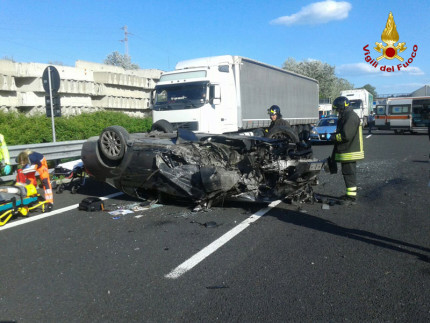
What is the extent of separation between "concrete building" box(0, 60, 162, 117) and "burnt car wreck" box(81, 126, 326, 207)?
8.57 meters

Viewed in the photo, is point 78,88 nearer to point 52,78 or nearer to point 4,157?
point 52,78

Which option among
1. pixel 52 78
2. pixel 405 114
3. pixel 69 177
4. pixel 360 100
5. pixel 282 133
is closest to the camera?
pixel 282 133

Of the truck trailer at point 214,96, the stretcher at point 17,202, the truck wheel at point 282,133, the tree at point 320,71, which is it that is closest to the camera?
the stretcher at point 17,202

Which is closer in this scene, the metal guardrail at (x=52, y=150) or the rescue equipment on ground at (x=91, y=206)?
the rescue equipment on ground at (x=91, y=206)

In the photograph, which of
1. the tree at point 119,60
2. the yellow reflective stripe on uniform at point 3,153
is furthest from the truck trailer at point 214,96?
the tree at point 119,60

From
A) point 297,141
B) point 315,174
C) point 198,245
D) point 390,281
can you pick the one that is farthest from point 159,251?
point 297,141

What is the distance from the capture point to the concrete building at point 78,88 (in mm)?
22141

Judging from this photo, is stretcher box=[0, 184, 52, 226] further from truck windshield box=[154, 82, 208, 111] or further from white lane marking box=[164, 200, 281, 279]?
truck windshield box=[154, 82, 208, 111]

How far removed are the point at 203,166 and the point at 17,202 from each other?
114 inches

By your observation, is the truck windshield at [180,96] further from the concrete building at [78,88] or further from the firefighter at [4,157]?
the firefighter at [4,157]

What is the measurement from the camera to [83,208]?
21.5 feet

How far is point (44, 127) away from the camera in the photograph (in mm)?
13500

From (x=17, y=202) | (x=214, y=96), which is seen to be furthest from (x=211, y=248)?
(x=214, y=96)

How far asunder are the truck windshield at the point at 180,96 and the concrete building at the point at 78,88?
283cm
